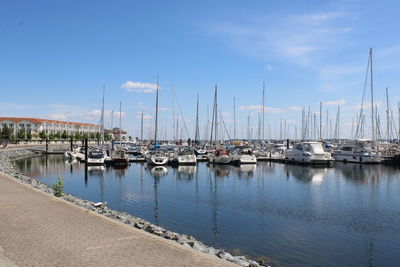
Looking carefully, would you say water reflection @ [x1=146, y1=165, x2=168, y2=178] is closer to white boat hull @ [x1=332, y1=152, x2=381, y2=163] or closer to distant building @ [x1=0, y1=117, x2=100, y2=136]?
white boat hull @ [x1=332, y1=152, x2=381, y2=163]

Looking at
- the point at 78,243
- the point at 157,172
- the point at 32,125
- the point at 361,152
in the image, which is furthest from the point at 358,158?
the point at 32,125

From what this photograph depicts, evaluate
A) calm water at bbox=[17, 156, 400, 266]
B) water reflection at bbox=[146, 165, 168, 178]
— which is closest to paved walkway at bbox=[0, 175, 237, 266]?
calm water at bbox=[17, 156, 400, 266]

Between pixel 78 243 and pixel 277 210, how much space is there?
14606mm

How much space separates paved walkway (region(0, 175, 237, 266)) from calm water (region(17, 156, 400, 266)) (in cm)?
517

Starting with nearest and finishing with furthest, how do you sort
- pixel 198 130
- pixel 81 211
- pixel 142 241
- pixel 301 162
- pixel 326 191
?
pixel 142 241 → pixel 81 211 → pixel 326 191 → pixel 301 162 → pixel 198 130

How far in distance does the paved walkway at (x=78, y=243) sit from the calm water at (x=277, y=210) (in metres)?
5.17

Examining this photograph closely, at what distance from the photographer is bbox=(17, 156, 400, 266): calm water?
13.9 meters

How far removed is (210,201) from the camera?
80.8ft

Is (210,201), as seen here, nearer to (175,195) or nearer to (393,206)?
(175,195)

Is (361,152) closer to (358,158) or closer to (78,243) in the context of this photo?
(358,158)

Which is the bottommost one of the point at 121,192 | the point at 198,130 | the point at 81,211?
the point at 121,192

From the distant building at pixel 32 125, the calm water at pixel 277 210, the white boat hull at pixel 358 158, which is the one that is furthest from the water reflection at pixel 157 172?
the distant building at pixel 32 125

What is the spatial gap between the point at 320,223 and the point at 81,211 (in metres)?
12.2

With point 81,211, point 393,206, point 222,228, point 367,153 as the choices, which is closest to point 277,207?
point 222,228
